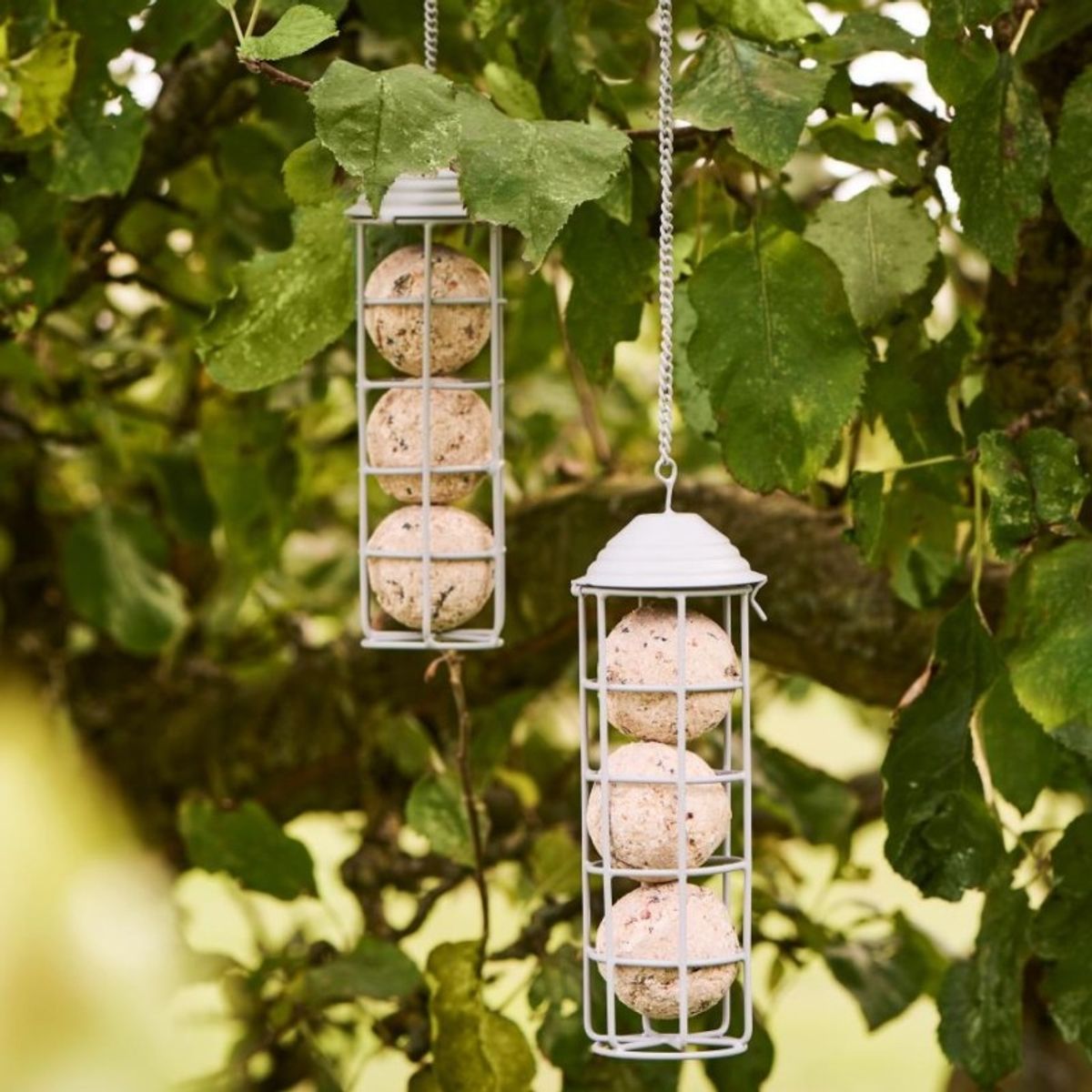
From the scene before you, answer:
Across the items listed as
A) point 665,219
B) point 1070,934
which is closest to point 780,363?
point 665,219

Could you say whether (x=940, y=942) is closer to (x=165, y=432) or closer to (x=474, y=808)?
(x=474, y=808)

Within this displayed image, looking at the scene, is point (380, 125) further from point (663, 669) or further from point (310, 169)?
point (663, 669)

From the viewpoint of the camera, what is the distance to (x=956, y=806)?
4.00 ft

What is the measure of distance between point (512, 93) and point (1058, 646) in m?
0.46

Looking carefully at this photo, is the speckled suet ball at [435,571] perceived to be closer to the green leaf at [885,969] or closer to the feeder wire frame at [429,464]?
the feeder wire frame at [429,464]

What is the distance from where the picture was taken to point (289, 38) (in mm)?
899

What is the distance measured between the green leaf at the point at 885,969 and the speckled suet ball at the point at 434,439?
31.3 inches

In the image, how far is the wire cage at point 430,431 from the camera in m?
1.17

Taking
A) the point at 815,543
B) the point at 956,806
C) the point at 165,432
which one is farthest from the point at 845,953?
the point at 165,432

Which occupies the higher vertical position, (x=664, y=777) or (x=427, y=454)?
(x=427, y=454)

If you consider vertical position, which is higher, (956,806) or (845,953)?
(956,806)

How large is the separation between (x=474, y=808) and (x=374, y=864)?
515 millimetres

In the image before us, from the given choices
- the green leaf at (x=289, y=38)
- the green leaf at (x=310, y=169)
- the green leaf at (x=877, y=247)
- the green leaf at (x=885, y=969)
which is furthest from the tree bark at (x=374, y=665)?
the green leaf at (x=289, y=38)

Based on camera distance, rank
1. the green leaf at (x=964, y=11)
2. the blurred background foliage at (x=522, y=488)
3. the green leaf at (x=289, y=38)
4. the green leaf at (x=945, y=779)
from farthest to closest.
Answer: the green leaf at (x=945, y=779) < the blurred background foliage at (x=522, y=488) < the green leaf at (x=964, y=11) < the green leaf at (x=289, y=38)
